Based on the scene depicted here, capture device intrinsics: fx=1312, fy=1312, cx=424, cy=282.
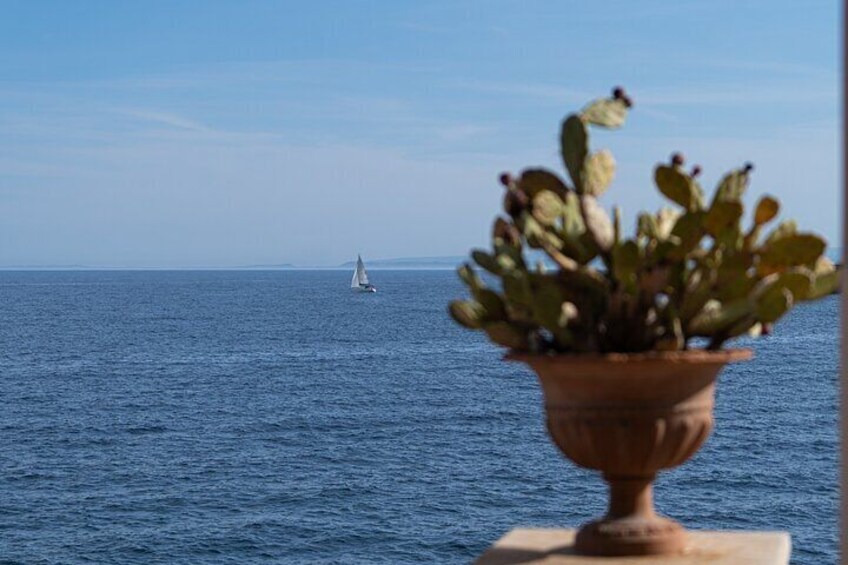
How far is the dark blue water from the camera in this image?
30516 millimetres

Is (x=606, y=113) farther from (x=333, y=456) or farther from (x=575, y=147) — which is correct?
(x=333, y=456)

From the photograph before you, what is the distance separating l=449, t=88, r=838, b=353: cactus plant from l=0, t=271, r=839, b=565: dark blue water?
25.2 m

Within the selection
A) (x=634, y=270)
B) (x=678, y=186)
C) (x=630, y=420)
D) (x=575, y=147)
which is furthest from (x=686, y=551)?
(x=575, y=147)

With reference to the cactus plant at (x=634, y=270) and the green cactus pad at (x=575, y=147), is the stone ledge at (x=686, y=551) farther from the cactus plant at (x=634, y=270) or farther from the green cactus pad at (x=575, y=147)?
the green cactus pad at (x=575, y=147)

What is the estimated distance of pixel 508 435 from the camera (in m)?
42.9

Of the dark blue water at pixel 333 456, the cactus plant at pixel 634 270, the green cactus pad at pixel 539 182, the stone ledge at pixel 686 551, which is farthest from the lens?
the dark blue water at pixel 333 456

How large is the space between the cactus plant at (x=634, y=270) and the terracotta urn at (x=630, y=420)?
0.21 feet

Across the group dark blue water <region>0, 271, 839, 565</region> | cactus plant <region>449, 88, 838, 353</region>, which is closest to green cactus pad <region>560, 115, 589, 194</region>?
cactus plant <region>449, 88, 838, 353</region>

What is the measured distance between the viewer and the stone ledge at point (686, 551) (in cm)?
296

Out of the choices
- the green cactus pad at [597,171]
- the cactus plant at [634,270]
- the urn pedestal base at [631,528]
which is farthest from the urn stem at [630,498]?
the green cactus pad at [597,171]

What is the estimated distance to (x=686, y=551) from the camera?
3.03m

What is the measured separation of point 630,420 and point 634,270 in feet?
1.11

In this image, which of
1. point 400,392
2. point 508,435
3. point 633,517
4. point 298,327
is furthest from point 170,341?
point 633,517

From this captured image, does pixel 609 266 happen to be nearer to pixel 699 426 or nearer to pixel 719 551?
pixel 699 426
